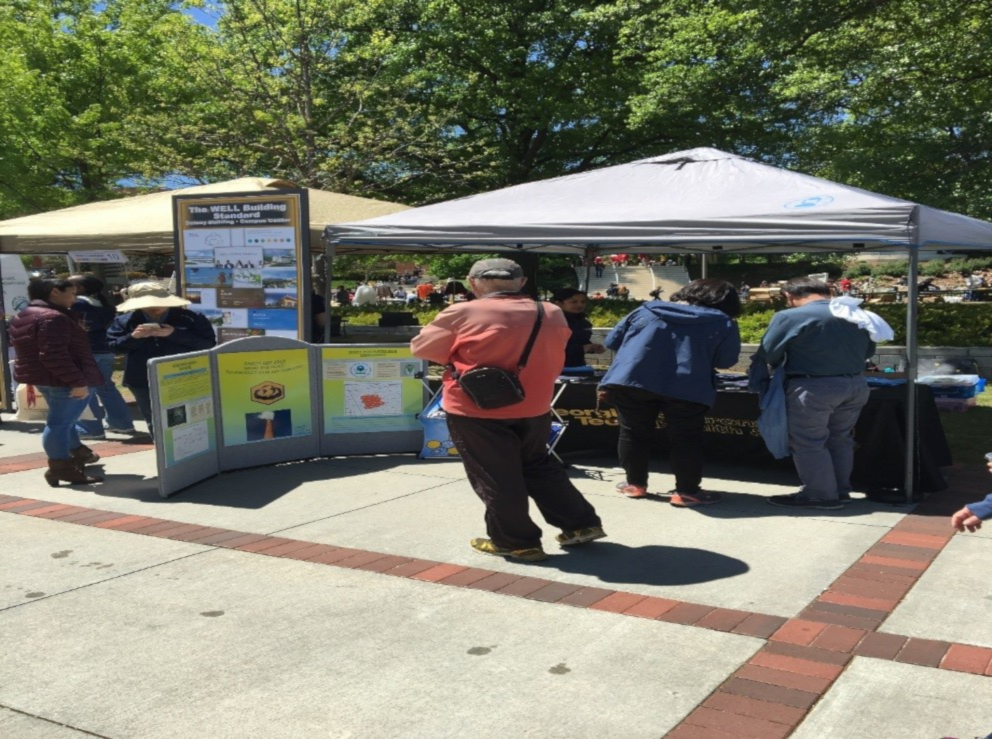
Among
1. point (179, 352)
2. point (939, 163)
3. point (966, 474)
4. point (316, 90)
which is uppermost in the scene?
point (316, 90)

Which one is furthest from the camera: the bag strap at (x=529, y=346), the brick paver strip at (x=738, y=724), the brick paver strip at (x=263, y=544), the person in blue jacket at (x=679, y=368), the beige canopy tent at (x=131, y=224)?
the beige canopy tent at (x=131, y=224)

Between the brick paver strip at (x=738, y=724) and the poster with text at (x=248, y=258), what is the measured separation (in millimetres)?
6422

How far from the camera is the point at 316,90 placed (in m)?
20.2

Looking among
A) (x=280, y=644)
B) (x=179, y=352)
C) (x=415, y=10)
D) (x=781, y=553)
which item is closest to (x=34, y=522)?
(x=179, y=352)

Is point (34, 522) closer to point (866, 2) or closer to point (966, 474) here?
point (966, 474)

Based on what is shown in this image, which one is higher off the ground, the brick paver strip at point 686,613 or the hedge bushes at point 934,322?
the hedge bushes at point 934,322

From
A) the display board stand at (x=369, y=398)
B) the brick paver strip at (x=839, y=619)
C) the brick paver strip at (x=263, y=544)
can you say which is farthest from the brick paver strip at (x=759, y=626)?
the display board stand at (x=369, y=398)

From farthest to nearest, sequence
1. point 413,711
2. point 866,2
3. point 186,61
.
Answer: point 186,61 < point 866,2 < point 413,711

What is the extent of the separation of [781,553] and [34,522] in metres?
4.86

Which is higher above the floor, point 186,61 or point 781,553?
point 186,61

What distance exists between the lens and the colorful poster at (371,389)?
28.5 feet

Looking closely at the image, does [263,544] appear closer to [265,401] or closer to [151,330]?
[265,401]

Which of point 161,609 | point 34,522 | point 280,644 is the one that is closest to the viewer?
point 280,644

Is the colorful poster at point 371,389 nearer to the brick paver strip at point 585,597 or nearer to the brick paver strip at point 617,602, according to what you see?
the brick paver strip at point 585,597
